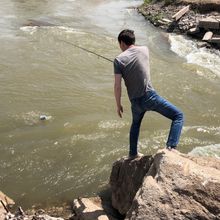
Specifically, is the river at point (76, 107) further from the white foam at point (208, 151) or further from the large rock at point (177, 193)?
the large rock at point (177, 193)

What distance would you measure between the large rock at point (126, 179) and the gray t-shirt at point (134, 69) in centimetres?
112

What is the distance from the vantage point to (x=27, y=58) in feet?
50.3

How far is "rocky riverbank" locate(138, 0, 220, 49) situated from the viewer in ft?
62.3

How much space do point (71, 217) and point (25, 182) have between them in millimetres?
1566

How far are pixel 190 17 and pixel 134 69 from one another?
54.0ft

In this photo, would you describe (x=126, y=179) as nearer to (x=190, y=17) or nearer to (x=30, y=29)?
(x=30, y=29)

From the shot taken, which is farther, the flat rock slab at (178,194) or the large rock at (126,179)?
the large rock at (126,179)

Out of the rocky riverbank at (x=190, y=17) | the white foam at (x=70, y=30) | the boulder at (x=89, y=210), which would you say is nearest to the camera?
the boulder at (x=89, y=210)

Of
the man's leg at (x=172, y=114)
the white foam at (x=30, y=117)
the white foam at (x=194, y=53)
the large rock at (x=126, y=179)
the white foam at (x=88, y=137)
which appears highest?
the man's leg at (x=172, y=114)

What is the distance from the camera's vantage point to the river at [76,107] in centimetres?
859

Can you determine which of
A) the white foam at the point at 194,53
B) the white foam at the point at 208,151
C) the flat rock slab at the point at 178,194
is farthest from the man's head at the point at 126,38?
the white foam at the point at 194,53

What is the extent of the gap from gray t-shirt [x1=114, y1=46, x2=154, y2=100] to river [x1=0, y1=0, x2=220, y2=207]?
273 centimetres

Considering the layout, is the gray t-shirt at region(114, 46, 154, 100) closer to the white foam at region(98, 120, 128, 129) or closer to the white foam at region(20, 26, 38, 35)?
the white foam at region(98, 120, 128, 129)

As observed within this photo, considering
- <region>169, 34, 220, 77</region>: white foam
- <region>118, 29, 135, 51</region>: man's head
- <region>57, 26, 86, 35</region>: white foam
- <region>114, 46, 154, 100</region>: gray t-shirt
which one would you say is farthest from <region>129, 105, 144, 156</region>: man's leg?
<region>57, 26, 86, 35</region>: white foam
